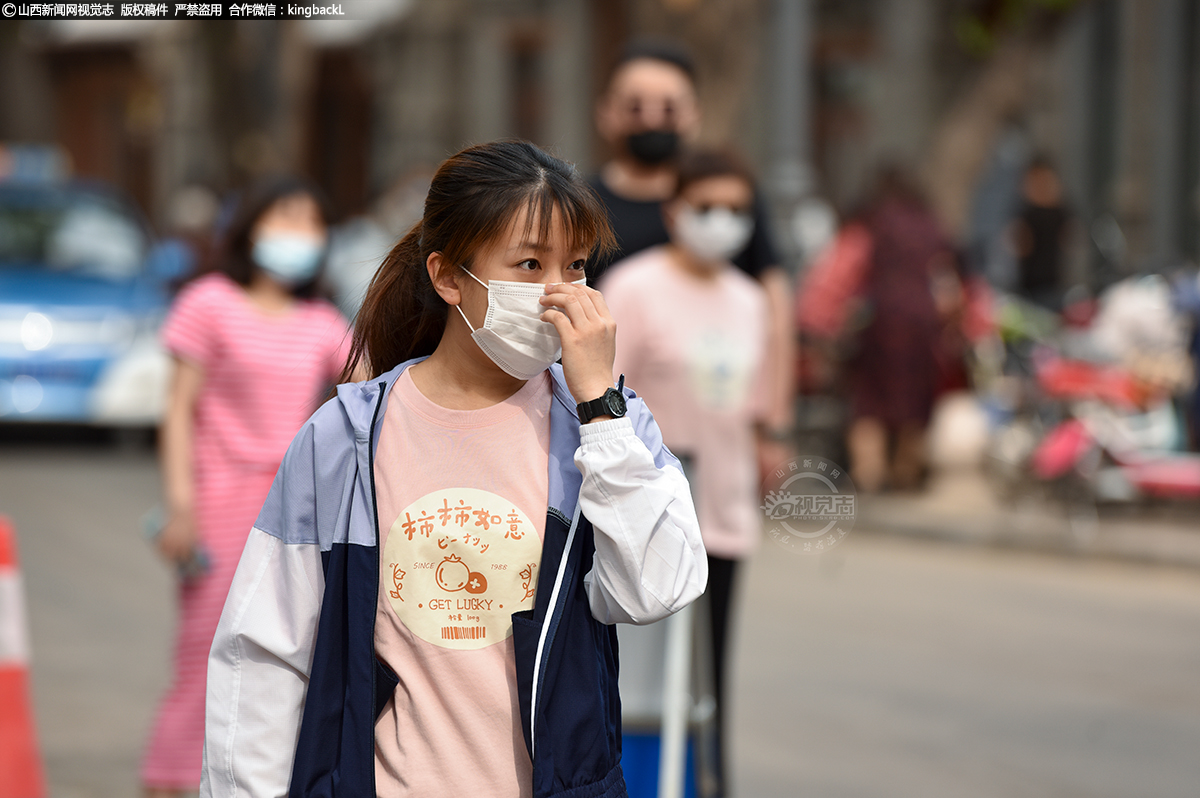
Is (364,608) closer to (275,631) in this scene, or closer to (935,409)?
(275,631)

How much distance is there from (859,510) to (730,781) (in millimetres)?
6041

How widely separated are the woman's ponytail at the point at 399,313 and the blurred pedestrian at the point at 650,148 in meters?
2.31

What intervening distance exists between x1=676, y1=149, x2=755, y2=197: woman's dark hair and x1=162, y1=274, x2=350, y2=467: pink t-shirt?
47.1 inches

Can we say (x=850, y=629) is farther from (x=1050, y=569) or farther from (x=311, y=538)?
(x=311, y=538)

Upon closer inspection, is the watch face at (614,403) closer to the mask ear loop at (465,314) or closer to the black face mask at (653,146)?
the mask ear loop at (465,314)

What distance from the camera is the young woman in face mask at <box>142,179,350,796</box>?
4918 mm

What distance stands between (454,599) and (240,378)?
9.06 ft

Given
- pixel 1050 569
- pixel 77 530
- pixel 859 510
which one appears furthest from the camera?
pixel 859 510

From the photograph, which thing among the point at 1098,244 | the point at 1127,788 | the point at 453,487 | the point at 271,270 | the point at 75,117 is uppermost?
the point at 75,117

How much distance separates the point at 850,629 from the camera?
8102 millimetres

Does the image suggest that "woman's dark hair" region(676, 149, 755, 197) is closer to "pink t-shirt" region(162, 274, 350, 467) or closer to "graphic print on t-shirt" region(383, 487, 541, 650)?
"pink t-shirt" region(162, 274, 350, 467)

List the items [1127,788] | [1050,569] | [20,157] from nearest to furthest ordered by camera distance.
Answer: [1127,788], [1050,569], [20,157]

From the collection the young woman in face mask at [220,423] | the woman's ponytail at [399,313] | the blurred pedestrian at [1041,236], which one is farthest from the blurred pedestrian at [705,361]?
the blurred pedestrian at [1041,236]

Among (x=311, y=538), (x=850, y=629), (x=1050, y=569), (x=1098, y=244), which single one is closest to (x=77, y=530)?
(x=850, y=629)
